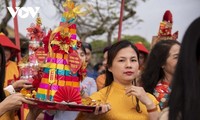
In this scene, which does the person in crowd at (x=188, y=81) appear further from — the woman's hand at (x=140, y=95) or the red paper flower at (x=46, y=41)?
the red paper flower at (x=46, y=41)

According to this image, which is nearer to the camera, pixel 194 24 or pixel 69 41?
pixel 194 24

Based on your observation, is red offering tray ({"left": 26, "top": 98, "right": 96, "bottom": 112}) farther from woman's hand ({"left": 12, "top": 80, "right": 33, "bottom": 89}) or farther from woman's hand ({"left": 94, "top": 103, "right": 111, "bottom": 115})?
woman's hand ({"left": 12, "top": 80, "right": 33, "bottom": 89})

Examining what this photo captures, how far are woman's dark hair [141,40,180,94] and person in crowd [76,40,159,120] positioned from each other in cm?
46

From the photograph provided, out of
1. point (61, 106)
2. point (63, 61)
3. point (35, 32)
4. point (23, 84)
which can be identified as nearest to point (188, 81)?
point (61, 106)

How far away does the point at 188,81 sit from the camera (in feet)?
5.20

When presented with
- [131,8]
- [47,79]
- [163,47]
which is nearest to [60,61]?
[47,79]

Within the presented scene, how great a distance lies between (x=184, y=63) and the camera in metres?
1.61

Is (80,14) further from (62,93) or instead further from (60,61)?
(62,93)

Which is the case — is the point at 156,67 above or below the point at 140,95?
above

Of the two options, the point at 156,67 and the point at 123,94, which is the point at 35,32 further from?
the point at 156,67

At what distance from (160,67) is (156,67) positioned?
0.11ft

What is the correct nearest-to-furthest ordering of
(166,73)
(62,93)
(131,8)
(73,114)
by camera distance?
(62,93)
(73,114)
(166,73)
(131,8)

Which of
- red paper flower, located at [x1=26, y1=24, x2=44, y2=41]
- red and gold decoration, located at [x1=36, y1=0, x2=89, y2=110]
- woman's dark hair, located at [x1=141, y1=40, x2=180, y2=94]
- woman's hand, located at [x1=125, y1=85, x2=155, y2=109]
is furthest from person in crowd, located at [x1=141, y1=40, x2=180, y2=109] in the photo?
red paper flower, located at [x1=26, y1=24, x2=44, y2=41]

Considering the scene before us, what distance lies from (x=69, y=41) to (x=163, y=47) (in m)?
1.02
